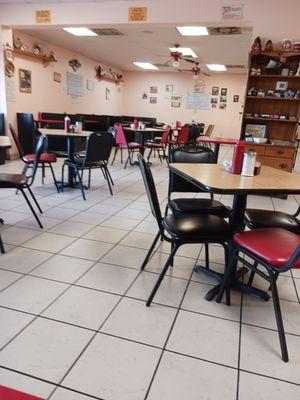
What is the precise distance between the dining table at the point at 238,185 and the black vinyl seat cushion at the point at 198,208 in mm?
160

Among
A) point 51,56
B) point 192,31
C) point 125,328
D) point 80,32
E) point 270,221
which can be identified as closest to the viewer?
point 125,328

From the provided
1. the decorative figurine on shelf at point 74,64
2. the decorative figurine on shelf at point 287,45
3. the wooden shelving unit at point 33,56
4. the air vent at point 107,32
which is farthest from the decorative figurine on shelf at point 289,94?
the decorative figurine on shelf at point 74,64

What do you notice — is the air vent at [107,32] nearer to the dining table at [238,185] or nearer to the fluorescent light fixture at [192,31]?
the fluorescent light fixture at [192,31]

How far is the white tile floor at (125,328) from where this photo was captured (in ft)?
4.41

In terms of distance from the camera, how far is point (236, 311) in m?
1.88

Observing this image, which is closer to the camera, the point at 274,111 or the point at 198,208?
the point at 198,208

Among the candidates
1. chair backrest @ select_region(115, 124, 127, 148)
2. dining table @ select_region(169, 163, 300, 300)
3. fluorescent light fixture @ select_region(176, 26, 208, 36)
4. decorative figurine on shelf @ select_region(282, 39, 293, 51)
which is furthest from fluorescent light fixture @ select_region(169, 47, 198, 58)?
dining table @ select_region(169, 163, 300, 300)

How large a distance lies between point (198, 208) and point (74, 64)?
8.06 meters

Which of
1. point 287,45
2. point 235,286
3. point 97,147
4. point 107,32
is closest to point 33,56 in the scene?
point 107,32

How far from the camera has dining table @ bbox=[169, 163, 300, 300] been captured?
5.49 feet

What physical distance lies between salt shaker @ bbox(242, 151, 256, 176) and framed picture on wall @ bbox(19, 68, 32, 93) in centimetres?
628

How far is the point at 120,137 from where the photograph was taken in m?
6.14

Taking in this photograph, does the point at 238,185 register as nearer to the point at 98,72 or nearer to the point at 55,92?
the point at 55,92

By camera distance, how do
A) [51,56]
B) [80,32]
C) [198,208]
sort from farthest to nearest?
[51,56]
[80,32]
[198,208]
